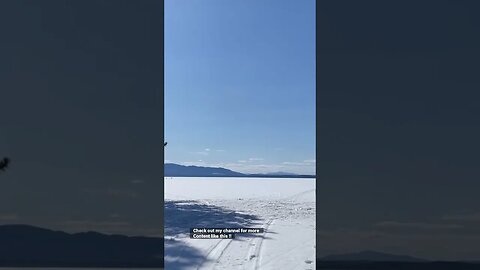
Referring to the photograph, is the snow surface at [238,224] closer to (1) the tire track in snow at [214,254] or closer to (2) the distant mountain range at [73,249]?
(1) the tire track in snow at [214,254]
